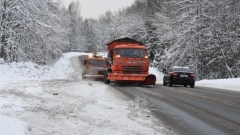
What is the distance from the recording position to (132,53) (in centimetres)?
2102

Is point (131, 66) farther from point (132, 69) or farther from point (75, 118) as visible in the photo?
point (75, 118)

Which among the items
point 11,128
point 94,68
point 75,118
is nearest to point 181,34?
point 94,68

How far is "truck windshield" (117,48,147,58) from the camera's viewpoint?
2097cm

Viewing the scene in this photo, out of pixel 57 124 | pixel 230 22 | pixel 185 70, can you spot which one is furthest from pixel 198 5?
pixel 57 124

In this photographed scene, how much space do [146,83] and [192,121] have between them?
1213cm

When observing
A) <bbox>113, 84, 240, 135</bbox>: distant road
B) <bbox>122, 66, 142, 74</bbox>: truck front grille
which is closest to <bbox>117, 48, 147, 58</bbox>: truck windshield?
<bbox>122, 66, 142, 74</bbox>: truck front grille

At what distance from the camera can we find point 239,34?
33781 mm

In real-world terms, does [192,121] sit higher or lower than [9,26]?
lower

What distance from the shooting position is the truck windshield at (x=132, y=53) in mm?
20969

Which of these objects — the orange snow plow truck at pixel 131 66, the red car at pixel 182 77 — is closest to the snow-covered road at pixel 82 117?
the orange snow plow truck at pixel 131 66

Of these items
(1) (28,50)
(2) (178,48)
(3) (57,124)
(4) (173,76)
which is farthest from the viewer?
(2) (178,48)

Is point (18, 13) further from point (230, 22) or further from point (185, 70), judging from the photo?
point (230, 22)

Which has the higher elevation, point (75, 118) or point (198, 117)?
point (75, 118)

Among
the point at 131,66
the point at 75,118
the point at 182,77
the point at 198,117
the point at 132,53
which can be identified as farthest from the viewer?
the point at 182,77
